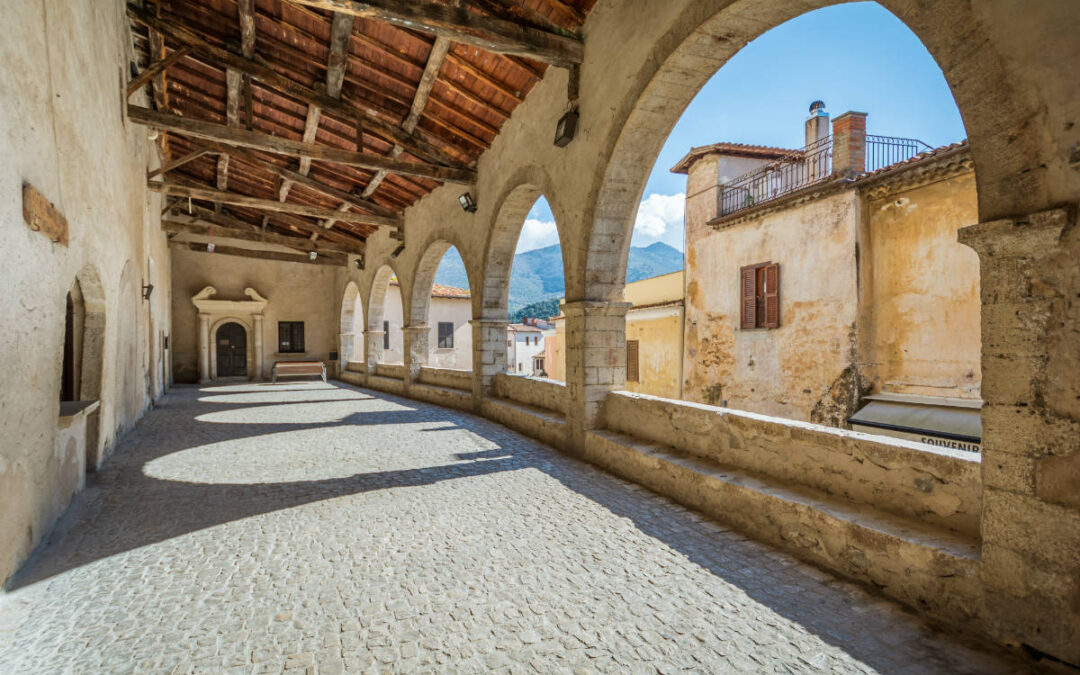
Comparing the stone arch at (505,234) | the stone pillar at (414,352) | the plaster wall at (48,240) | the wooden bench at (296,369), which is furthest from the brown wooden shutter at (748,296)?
the wooden bench at (296,369)

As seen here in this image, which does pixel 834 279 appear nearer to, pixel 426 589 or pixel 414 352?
pixel 414 352

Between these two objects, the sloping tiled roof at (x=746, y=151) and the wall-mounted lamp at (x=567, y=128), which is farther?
the sloping tiled roof at (x=746, y=151)

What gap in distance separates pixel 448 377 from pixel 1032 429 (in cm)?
885

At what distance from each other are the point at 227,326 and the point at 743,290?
15.6 meters

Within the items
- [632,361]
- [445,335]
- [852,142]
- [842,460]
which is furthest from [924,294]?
[445,335]

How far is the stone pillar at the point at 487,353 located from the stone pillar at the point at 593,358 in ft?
9.66

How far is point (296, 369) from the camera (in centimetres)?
1628

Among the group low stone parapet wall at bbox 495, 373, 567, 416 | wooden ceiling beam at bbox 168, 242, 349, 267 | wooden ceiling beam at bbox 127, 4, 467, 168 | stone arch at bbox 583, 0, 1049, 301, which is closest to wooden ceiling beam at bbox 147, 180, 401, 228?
wooden ceiling beam at bbox 127, 4, 467, 168

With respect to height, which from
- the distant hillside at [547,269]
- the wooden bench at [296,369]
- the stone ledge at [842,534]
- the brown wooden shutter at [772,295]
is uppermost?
the distant hillside at [547,269]

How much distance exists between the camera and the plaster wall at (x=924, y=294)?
306 inches

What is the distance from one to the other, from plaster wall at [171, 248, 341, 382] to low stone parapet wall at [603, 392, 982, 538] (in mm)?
15359

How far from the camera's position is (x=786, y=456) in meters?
3.33

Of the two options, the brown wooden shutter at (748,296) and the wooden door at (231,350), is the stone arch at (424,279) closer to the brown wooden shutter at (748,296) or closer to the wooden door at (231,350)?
the brown wooden shutter at (748,296)

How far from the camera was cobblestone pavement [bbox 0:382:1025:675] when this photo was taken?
202 centimetres
